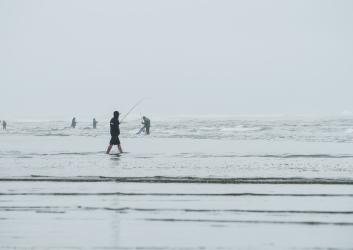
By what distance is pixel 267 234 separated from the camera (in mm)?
7691

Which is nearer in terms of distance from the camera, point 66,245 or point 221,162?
point 66,245

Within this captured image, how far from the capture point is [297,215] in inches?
367

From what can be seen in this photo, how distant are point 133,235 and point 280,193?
5.43 m

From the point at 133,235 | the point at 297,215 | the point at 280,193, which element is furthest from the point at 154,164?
the point at 133,235

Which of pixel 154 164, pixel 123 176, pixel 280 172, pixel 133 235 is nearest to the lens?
pixel 133 235

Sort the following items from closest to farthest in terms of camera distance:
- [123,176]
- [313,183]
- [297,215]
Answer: [297,215]
[313,183]
[123,176]

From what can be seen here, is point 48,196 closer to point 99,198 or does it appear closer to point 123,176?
point 99,198

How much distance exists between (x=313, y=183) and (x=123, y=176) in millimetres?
5126

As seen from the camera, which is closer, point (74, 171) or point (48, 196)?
point (48, 196)

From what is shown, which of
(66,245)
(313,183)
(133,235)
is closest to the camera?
(66,245)

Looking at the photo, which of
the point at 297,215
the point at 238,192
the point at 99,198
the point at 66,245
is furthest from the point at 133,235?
the point at 238,192

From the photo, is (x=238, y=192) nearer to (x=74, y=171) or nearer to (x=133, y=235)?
(x=133, y=235)

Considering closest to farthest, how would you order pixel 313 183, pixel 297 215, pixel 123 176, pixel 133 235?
pixel 133 235 → pixel 297 215 → pixel 313 183 → pixel 123 176

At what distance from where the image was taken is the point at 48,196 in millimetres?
11641
